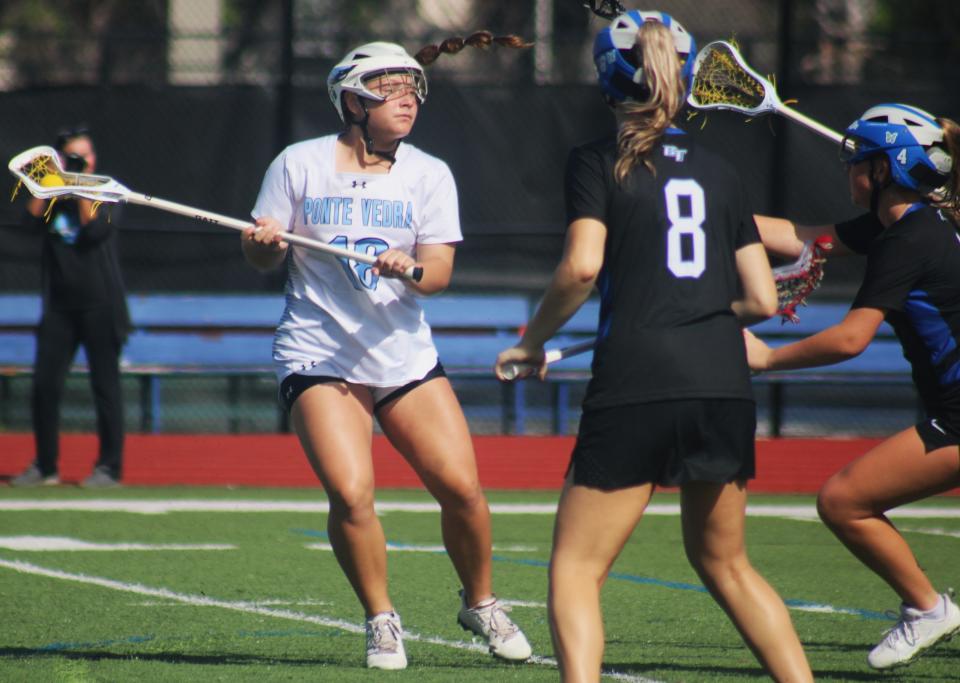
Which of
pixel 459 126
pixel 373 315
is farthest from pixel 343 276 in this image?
pixel 459 126

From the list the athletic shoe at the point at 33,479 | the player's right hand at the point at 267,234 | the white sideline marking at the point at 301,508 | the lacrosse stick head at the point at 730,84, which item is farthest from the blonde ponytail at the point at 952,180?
the athletic shoe at the point at 33,479

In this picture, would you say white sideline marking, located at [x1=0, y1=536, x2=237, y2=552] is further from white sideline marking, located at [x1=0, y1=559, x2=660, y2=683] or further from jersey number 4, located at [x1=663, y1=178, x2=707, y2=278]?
jersey number 4, located at [x1=663, y1=178, x2=707, y2=278]

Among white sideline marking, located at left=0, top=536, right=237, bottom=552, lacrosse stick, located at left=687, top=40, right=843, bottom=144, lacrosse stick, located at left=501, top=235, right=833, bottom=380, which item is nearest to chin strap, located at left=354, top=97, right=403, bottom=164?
lacrosse stick, located at left=501, top=235, right=833, bottom=380

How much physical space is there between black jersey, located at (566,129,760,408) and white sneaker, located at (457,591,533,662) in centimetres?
170

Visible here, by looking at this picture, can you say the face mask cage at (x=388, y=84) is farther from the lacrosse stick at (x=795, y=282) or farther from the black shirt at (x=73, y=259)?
the black shirt at (x=73, y=259)

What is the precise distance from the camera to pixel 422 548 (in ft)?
26.2

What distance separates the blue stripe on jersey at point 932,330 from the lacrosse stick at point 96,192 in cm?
163

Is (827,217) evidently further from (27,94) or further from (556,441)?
(27,94)

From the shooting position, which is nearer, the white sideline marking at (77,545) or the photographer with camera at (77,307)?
the white sideline marking at (77,545)

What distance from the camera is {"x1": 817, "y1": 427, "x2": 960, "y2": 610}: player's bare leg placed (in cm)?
507

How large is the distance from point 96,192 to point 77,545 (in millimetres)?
3006

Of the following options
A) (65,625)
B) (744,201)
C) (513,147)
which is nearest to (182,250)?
(513,147)

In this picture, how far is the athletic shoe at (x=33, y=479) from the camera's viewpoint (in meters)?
10.4

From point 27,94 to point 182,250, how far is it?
1.93m
